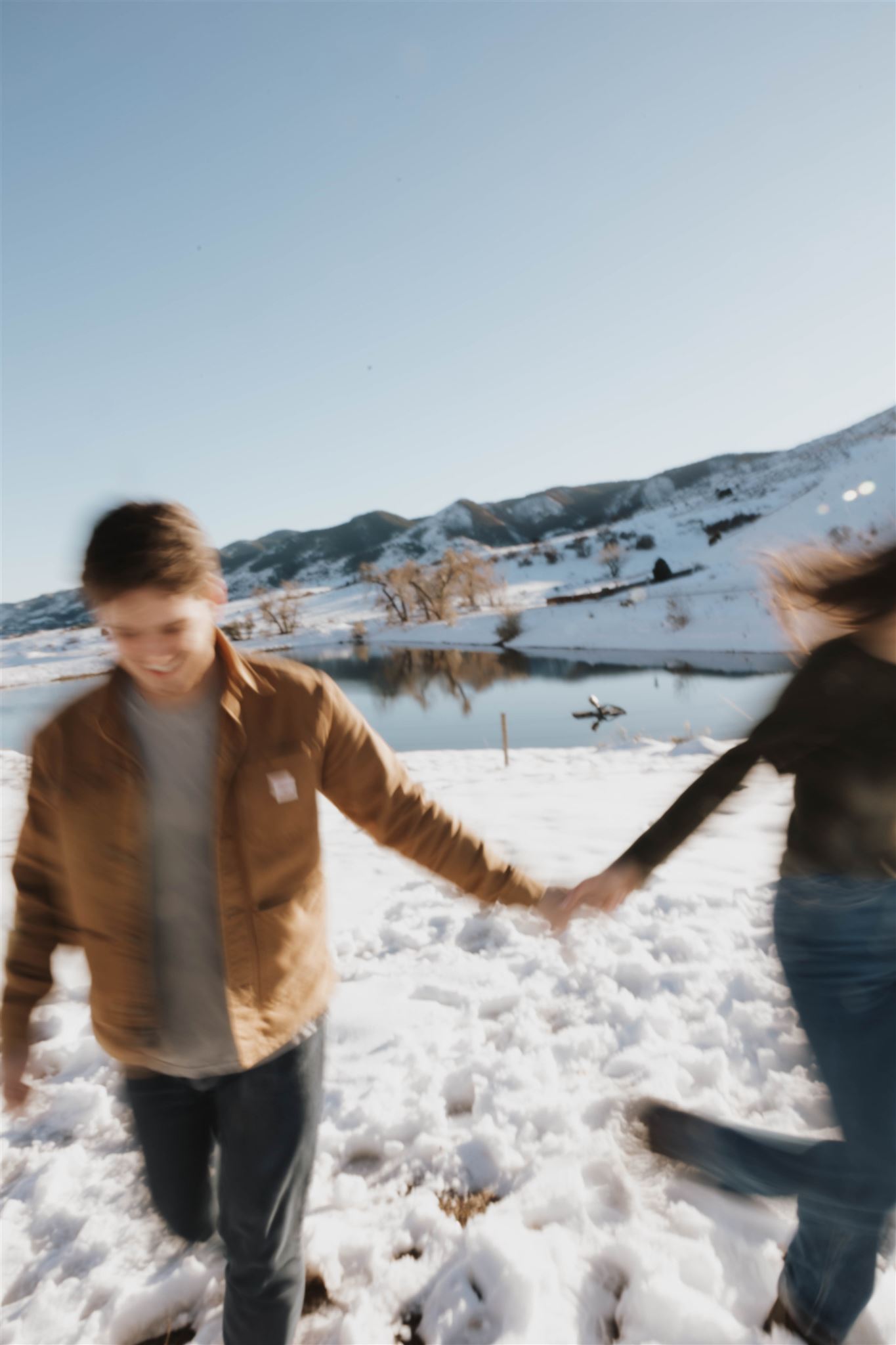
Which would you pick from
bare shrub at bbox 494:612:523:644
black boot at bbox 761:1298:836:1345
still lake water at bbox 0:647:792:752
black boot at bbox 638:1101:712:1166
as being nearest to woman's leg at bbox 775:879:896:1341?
black boot at bbox 761:1298:836:1345

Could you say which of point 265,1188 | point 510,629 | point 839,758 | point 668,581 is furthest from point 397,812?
point 668,581

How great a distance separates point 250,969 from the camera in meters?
1.52

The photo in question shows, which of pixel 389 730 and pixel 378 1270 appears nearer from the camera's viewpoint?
pixel 378 1270

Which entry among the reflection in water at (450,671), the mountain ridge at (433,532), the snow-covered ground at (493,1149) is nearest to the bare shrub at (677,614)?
the reflection in water at (450,671)

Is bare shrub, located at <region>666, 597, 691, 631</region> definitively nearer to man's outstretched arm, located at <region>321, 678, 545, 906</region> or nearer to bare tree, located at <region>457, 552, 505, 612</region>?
bare tree, located at <region>457, 552, 505, 612</region>

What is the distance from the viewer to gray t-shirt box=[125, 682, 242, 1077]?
150cm

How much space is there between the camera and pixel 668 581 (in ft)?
158

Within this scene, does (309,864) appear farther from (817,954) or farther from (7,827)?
(7,827)

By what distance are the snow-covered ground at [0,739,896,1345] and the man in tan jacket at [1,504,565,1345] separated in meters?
0.62

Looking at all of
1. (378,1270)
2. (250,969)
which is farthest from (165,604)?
(378,1270)

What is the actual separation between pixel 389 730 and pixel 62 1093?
1548 cm

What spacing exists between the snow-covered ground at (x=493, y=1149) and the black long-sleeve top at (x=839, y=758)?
10cm

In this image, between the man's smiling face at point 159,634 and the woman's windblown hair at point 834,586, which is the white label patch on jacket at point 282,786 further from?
the woman's windblown hair at point 834,586

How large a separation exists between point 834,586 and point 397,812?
49.6 inches
